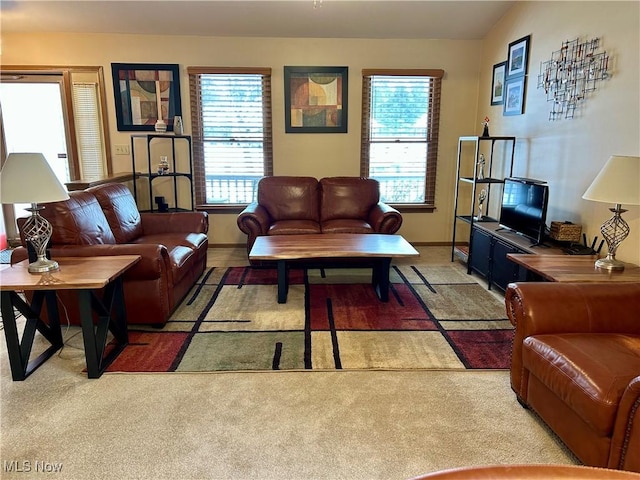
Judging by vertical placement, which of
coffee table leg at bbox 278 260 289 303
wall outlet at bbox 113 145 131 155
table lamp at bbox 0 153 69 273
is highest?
wall outlet at bbox 113 145 131 155

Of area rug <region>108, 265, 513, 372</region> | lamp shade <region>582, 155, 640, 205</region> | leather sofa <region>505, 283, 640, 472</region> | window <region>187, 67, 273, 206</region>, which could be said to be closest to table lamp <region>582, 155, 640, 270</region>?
lamp shade <region>582, 155, 640, 205</region>

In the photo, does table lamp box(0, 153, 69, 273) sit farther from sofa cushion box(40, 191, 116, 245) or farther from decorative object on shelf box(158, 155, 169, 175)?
decorative object on shelf box(158, 155, 169, 175)

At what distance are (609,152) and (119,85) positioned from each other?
4.82m

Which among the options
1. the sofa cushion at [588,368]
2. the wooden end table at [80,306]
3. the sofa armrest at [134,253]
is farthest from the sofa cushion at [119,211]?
the sofa cushion at [588,368]

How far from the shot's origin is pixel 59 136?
5117 millimetres

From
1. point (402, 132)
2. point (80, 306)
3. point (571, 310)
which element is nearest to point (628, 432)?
point (571, 310)

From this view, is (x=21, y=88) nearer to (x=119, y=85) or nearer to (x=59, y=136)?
(x=59, y=136)

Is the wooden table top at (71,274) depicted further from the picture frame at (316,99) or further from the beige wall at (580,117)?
the beige wall at (580,117)

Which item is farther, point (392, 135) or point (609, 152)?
point (392, 135)

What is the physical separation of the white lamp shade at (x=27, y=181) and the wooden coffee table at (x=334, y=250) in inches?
54.5

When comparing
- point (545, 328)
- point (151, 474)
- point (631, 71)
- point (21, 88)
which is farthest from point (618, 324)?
point (21, 88)

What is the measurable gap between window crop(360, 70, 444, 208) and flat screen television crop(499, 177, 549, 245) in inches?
61.1

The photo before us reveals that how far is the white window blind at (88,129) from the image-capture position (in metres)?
4.89

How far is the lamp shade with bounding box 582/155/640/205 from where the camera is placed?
238cm
